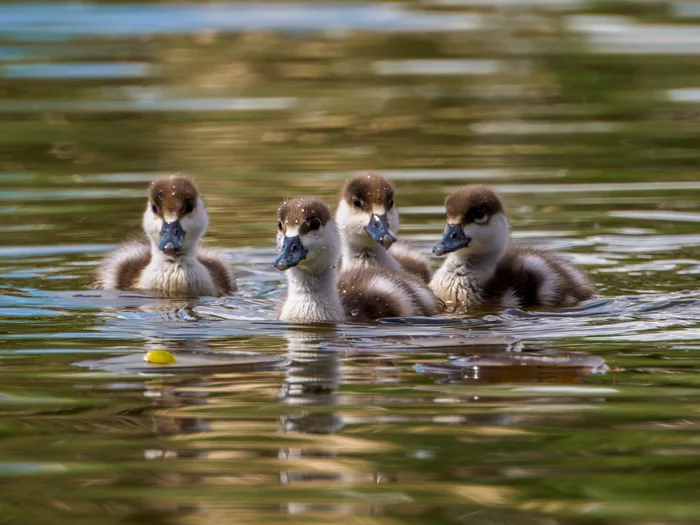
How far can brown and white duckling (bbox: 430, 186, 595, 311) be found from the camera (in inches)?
293

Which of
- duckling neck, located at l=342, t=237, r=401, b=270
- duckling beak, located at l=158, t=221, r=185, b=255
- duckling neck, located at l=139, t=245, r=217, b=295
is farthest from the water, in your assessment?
duckling neck, located at l=342, t=237, r=401, b=270

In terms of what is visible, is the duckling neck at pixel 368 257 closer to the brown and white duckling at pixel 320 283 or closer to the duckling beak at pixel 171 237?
the brown and white duckling at pixel 320 283

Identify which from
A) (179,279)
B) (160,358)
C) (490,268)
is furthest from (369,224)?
(160,358)

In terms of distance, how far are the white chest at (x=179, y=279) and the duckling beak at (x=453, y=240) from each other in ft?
4.25

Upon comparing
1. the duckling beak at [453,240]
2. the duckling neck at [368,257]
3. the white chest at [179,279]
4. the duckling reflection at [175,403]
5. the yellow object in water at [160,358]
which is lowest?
the duckling reflection at [175,403]

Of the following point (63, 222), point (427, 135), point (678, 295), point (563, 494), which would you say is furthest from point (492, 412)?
point (427, 135)

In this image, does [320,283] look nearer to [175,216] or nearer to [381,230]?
[381,230]

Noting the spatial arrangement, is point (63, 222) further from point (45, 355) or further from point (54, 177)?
point (45, 355)

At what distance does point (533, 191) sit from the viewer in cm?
1012

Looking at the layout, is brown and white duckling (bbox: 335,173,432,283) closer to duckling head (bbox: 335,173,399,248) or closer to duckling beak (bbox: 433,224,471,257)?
duckling head (bbox: 335,173,399,248)

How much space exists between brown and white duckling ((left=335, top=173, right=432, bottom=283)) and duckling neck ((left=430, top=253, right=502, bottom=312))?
291mm

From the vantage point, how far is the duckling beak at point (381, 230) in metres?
7.50

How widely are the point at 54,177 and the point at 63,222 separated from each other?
167cm

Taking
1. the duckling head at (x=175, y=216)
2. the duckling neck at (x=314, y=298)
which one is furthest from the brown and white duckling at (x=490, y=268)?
the duckling head at (x=175, y=216)
